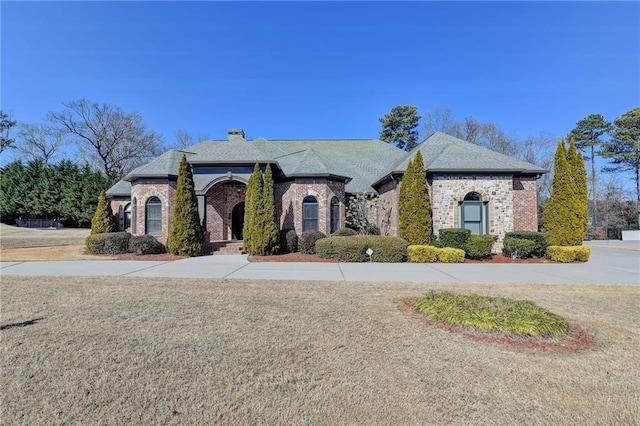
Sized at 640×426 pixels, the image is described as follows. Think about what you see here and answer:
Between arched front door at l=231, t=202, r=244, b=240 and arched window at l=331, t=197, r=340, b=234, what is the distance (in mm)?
6231

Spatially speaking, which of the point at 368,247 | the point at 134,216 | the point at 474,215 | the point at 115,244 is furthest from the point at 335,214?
the point at 134,216

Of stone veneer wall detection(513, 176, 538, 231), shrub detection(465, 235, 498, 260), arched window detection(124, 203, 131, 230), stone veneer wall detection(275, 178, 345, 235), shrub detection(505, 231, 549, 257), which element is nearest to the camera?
shrub detection(465, 235, 498, 260)

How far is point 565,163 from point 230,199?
17.6 m

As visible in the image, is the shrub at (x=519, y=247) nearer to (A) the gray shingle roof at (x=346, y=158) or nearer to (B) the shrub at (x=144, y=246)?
(A) the gray shingle roof at (x=346, y=158)

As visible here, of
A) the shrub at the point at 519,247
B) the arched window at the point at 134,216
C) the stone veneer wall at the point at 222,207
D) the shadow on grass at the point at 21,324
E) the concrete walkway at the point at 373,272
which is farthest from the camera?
the stone veneer wall at the point at 222,207

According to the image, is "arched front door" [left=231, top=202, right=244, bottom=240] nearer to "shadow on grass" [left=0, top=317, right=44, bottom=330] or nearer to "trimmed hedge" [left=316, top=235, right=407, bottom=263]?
"trimmed hedge" [left=316, top=235, right=407, bottom=263]

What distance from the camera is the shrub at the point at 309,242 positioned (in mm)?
15438

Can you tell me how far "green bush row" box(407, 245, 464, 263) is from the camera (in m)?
12.9

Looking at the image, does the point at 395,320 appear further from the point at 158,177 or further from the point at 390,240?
the point at 158,177

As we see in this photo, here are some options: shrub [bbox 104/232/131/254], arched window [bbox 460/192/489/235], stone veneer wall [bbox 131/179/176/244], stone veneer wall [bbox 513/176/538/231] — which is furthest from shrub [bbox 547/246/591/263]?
shrub [bbox 104/232/131/254]

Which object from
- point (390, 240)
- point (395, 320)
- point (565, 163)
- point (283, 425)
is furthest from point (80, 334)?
point (565, 163)

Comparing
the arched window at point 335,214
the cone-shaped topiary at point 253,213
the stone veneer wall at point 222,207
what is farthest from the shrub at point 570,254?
the stone veneer wall at point 222,207

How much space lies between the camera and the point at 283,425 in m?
2.60

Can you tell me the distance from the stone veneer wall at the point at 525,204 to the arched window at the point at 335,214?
8.80 metres
